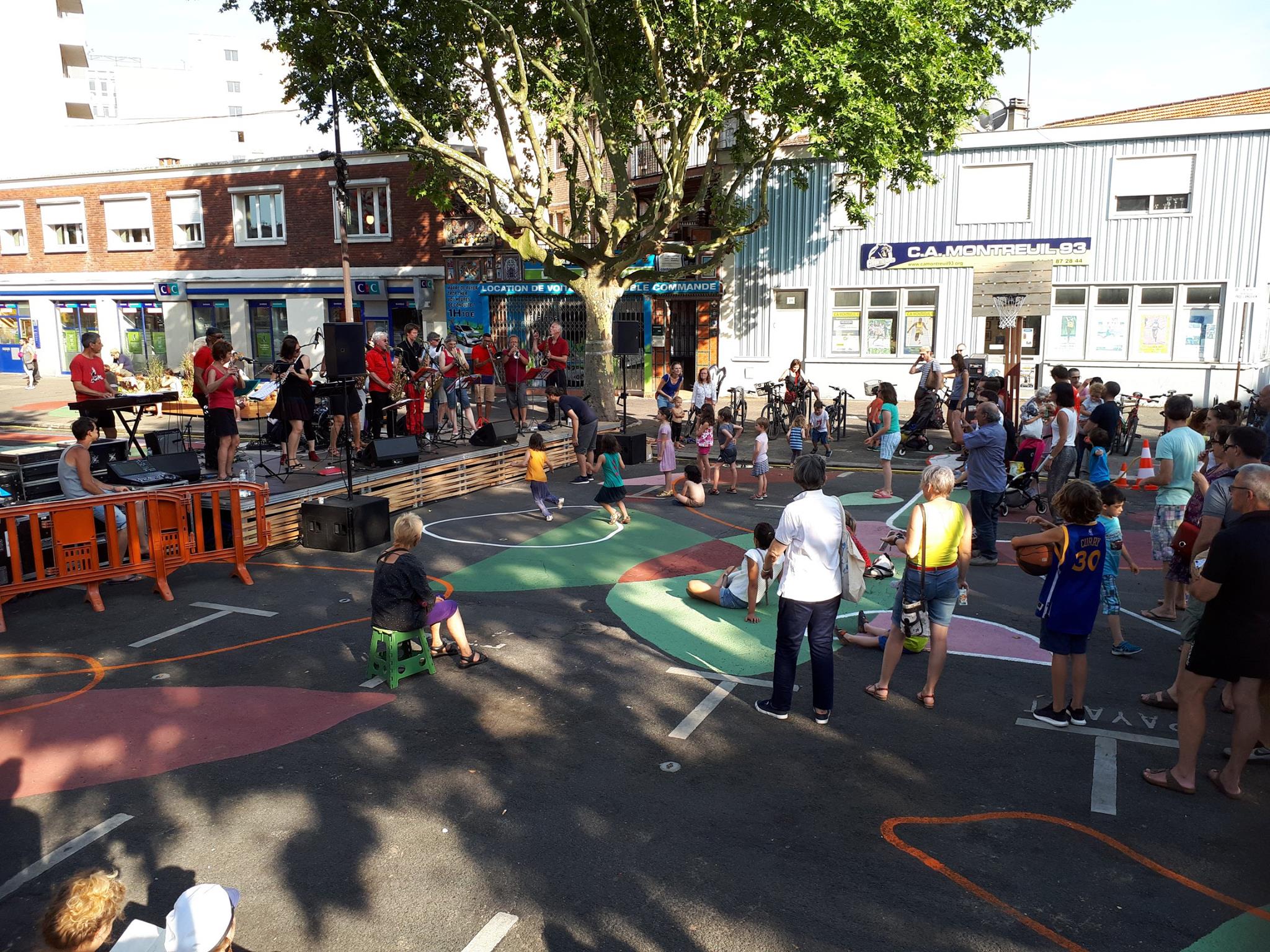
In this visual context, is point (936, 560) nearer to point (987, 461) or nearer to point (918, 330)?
point (987, 461)

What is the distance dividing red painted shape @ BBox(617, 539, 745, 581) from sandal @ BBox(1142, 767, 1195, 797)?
5.51 m

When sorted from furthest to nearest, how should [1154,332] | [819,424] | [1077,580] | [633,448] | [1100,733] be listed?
[1154,332] → [633,448] → [819,424] → [1100,733] → [1077,580]

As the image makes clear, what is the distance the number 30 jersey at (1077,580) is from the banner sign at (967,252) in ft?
66.8

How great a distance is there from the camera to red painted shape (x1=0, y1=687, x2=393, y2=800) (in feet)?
21.0

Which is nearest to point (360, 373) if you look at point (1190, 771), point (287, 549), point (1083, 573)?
point (287, 549)

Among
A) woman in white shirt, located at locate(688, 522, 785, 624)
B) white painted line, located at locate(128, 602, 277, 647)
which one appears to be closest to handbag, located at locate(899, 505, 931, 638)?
woman in white shirt, located at locate(688, 522, 785, 624)

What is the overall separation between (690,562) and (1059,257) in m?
→ 17.9

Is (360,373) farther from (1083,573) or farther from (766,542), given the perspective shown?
(1083,573)

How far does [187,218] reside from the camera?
33562 mm

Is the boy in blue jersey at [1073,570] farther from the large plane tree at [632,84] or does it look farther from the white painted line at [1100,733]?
the large plane tree at [632,84]

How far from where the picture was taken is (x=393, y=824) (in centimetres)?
564

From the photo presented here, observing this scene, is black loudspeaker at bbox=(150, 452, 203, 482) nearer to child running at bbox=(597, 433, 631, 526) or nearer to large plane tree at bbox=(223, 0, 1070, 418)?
child running at bbox=(597, 433, 631, 526)

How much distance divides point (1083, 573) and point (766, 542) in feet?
10.8

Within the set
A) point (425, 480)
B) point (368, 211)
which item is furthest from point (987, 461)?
point (368, 211)
